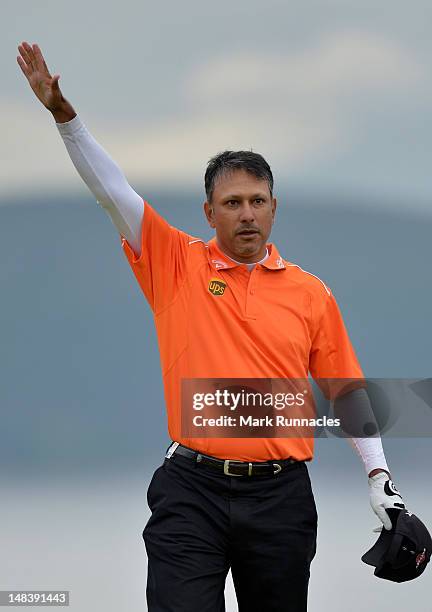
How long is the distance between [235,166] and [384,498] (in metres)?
0.94

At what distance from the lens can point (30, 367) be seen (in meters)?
5.98

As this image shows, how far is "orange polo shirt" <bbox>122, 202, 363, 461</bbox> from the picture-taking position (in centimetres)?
290

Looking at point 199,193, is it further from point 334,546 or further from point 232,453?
point 232,453

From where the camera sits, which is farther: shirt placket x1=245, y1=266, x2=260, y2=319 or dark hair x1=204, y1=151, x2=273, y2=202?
dark hair x1=204, y1=151, x2=273, y2=202

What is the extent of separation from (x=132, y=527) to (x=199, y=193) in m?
1.66

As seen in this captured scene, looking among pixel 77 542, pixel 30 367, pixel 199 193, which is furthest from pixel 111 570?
pixel 199 193

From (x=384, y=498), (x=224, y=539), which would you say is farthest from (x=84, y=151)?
(x=384, y=498)

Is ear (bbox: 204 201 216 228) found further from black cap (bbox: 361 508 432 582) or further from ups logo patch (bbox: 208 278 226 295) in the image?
black cap (bbox: 361 508 432 582)

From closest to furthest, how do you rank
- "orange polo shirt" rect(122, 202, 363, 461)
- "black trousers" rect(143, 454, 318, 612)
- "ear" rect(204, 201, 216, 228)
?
"black trousers" rect(143, 454, 318, 612)
"orange polo shirt" rect(122, 202, 363, 461)
"ear" rect(204, 201, 216, 228)

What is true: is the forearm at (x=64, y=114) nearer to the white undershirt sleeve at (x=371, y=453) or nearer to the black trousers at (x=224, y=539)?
the black trousers at (x=224, y=539)

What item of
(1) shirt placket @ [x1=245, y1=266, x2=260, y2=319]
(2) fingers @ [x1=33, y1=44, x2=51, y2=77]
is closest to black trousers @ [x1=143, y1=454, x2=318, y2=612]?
(1) shirt placket @ [x1=245, y1=266, x2=260, y2=319]

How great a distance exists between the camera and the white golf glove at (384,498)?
9.68 feet

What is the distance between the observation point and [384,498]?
9.71 ft

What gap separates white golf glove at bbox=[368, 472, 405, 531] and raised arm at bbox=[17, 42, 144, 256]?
2.93ft
